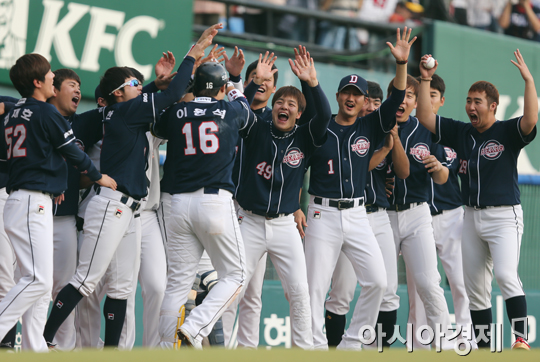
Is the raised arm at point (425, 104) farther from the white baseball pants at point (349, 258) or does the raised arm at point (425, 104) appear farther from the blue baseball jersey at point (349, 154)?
the white baseball pants at point (349, 258)

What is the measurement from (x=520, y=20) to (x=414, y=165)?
261 inches

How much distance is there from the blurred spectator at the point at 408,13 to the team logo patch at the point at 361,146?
18.5 ft

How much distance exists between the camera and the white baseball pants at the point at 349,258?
16.2 feet

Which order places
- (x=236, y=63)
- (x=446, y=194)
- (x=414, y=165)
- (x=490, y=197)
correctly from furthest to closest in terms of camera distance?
(x=446, y=194) < (x=414, y=165) < (x=236, y=63) < (x=490, y=197)

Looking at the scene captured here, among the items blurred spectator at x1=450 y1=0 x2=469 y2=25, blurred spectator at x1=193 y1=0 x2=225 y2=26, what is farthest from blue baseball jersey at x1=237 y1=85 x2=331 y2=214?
blurred spectator at x1=450 y1=0 x2=469 y2=25

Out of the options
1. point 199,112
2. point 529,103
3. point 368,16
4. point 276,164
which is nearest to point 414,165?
point 529,103

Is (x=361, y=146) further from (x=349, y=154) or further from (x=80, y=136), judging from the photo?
(x=80, y=136)

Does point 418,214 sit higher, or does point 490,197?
point 490,197

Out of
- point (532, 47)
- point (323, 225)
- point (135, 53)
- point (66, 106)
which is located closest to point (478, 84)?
point (323, 225)

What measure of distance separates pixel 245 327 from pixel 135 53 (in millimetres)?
3830

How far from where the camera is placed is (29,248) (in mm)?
4141

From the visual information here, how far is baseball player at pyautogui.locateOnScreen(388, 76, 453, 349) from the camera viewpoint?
5414 millimetres

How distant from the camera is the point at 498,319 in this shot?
7.42m

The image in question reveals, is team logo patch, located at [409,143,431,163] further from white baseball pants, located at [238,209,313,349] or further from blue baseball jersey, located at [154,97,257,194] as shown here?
blue baseball jersey, located at [154,97,257,194]
